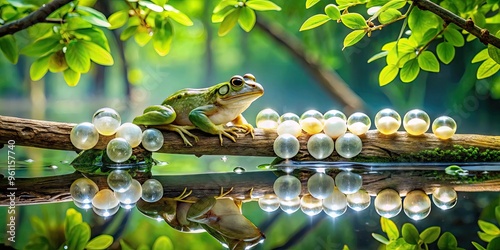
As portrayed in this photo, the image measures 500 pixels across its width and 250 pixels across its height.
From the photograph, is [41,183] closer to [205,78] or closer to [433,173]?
[433,173]

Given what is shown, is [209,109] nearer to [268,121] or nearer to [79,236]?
[268,121]

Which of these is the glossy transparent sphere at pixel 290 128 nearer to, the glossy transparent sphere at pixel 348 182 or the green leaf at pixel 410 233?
the glossy transparent sphere at pixel 348 182

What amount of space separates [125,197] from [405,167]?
50 cm

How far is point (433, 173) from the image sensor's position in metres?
0.88

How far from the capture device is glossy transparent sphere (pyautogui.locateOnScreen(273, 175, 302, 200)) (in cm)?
70

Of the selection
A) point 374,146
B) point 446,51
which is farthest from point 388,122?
point 446,51

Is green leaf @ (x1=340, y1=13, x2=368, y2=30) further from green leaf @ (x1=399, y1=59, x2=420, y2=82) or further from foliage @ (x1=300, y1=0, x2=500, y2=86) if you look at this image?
green leaf @ (x1=399, y1=59, x2=420, y2=82)

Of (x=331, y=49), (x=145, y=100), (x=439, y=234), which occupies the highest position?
(x=331, y=49)

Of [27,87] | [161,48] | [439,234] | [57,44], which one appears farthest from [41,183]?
[27,87]

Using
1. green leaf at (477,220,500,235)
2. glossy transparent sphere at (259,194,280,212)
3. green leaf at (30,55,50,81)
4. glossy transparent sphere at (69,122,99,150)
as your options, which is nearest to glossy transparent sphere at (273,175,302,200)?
glossy transparent sphere at (259,194,280,212)

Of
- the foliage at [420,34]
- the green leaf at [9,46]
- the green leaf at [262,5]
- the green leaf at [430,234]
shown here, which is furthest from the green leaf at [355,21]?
the green leaf at [9,46]

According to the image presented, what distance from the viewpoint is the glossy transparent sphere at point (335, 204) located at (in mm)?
599

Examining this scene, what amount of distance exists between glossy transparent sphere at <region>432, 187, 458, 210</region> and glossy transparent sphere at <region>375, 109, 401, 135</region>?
0.77 ft

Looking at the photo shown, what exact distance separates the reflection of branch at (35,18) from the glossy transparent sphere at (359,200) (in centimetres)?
50
